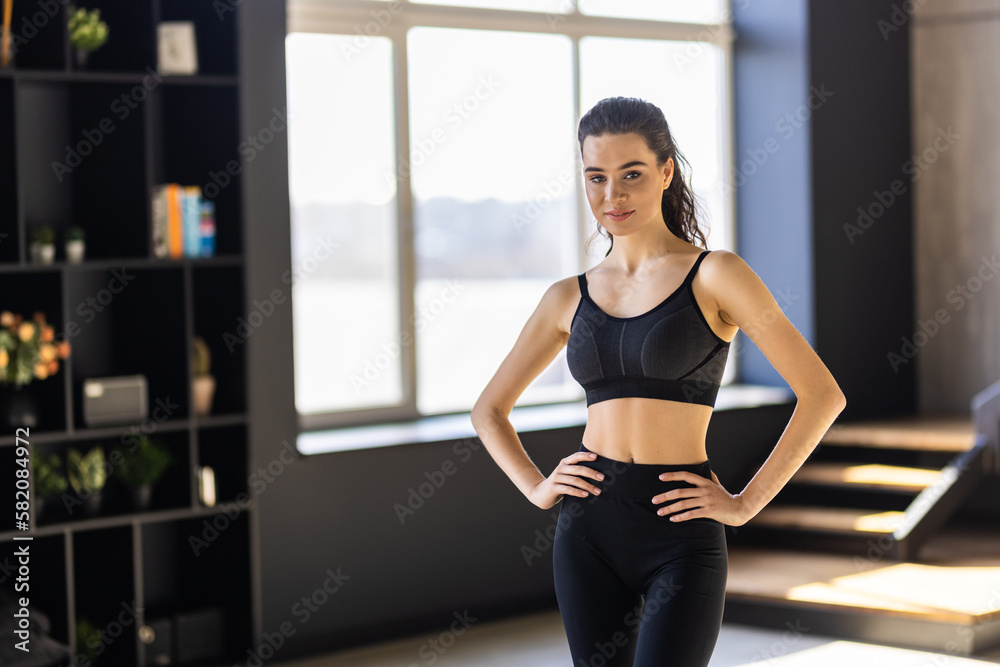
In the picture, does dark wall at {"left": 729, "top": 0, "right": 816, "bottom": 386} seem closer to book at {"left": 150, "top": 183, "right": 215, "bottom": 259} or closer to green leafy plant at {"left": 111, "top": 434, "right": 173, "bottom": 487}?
book at {"left": 150, "top": 183, "right": 215, "bottom": 259}

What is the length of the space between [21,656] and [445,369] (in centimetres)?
210

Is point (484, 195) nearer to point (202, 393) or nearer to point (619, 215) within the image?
point (202, 393)

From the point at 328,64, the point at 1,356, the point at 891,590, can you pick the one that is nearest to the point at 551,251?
the point at 328,64

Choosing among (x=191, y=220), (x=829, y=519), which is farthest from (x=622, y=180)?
(x=829, y=519)

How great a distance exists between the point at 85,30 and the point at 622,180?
228 cm

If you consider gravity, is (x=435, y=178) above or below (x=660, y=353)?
above

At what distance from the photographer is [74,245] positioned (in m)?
3.45

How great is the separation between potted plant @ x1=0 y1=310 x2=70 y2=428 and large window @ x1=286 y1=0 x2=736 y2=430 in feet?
3.45

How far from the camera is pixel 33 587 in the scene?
351 centimetres

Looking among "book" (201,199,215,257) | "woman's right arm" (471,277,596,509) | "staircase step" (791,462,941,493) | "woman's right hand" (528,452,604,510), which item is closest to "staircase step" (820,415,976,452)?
"staircase step" (791,462,941,493)

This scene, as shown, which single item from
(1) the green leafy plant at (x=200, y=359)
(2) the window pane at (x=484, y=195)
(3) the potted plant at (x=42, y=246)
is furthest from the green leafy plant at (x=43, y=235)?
(2) the window pane at (x=484, y=195)

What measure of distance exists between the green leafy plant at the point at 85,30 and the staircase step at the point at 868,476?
3.52m

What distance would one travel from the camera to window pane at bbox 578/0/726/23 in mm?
5145

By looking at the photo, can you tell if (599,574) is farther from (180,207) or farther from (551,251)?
(551,251)
